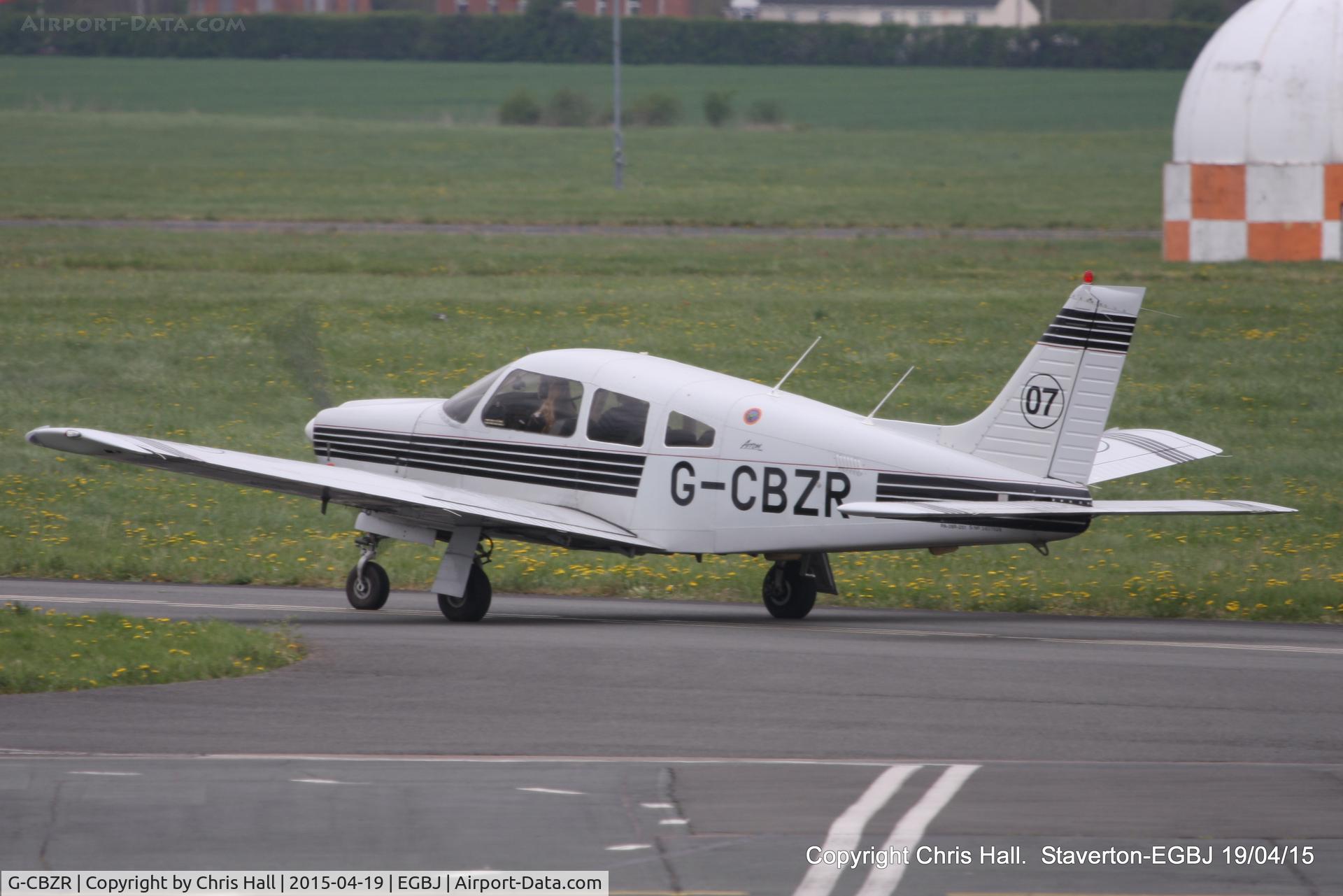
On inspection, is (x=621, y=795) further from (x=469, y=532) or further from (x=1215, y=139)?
(x=1215, y=139)

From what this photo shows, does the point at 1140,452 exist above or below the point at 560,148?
below

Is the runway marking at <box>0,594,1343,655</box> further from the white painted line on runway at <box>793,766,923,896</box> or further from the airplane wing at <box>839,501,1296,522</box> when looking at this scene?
the white painted line on runway at <box>793,766,923,896</box>

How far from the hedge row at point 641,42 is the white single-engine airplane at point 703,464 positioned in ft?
324

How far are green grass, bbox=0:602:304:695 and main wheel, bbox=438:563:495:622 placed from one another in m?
1.94

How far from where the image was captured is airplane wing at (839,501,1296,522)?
544 inches

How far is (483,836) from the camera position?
29.0 feet

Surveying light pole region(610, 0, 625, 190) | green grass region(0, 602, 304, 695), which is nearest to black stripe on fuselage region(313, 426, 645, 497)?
green grass region(0, 602, 304, 695)

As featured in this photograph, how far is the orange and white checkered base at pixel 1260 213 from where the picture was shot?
41.0 meters

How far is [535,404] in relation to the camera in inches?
626

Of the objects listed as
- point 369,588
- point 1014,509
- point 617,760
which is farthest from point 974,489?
point 369,588

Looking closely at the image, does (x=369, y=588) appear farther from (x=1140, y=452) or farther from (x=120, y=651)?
(x=1140, y=452)

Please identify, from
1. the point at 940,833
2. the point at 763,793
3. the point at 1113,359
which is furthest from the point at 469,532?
the point at 940,833

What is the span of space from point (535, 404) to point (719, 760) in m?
6.05

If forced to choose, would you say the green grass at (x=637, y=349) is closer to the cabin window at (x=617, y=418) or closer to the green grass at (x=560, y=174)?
the cabin window at (x=617, y=418)
